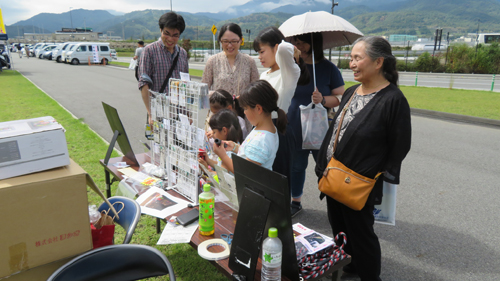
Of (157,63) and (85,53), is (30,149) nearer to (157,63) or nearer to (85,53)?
(157,63)

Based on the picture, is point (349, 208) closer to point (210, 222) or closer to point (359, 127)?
point (359, 127)

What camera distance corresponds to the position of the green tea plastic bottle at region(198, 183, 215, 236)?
197cm

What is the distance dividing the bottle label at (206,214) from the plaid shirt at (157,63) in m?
1.98

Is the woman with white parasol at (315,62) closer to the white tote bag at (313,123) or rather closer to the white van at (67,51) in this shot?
the white tote bag at (313,123)

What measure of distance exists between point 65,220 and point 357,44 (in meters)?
2.00

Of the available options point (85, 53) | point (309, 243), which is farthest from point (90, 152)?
point (85, 53)

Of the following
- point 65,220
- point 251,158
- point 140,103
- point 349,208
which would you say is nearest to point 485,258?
point 349,208

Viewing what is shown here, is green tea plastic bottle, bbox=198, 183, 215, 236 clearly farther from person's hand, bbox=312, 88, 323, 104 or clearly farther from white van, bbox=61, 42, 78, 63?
white van, bbox=61, 42, 78, 63

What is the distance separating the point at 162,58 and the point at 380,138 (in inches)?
98.5

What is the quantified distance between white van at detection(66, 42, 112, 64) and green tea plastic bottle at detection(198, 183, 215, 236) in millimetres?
32779

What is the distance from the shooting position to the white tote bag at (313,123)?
314 centimetres

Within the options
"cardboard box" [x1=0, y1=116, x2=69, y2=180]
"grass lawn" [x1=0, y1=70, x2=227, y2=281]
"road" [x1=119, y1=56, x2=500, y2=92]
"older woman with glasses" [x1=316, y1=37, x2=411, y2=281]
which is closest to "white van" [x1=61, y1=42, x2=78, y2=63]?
"grass lawn" [x1=0, y1=70, x2=227, y2=281]

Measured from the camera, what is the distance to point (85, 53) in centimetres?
3094

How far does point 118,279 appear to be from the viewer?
1761mm
